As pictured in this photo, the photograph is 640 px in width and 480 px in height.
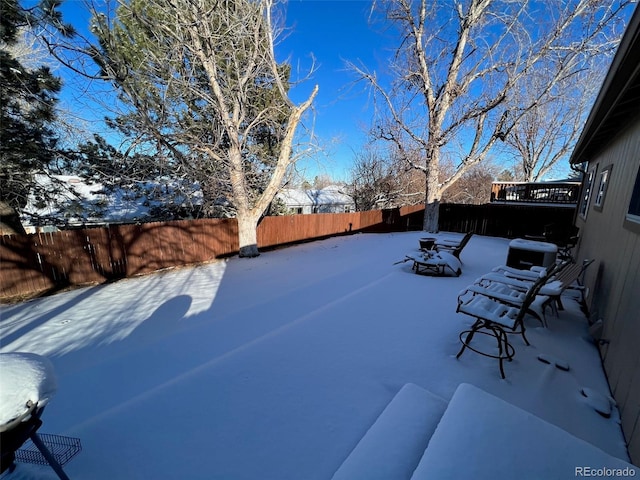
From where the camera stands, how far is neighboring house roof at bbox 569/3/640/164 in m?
2.12

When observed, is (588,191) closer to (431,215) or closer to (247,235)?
(431,215)

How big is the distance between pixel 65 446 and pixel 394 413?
7.29ft

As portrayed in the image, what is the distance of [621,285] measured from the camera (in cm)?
261

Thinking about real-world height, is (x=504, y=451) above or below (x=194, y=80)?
below

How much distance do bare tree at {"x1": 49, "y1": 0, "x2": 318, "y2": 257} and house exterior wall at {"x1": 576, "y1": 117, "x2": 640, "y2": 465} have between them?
720 cm

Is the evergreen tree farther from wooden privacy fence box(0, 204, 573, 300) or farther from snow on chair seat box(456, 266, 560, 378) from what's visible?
snow on chair seat box(456, 266, 560, 378)

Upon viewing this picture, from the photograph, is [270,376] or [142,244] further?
[142,244]

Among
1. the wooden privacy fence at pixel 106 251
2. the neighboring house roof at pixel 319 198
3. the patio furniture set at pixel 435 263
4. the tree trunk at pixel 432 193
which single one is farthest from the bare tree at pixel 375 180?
the patio furniture set at pixel 435 263

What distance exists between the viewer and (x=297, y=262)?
307 inches

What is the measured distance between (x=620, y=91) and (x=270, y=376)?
483 cm

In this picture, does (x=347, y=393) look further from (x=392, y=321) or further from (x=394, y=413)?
(x=392, y=321)

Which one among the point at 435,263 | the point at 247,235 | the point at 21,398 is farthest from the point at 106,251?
the point at 435,263

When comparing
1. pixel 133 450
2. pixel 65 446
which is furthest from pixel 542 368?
pixel 65 446

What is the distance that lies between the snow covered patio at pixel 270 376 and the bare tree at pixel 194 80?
426cm
